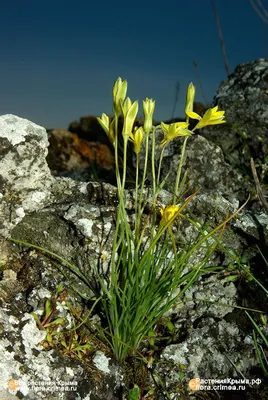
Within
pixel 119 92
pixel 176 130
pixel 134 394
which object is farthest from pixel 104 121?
pixel 134 394

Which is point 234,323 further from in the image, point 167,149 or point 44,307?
point 167,149

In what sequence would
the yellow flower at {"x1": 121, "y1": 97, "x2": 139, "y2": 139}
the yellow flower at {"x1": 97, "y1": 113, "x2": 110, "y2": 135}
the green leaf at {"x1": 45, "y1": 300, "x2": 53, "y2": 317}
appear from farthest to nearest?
the green leaf at {"x1": 45, "y1": 300, "x2": 53, "y2": 317} < the yellow flower at {"x1": 97, "y1": 113, "x2": 110, "y2": 135} < the yellow flower at {"x1": 121, "y1": 97, "x2": 139, "y2": 139}

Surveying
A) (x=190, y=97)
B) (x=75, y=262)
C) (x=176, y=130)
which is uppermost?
(x=190, y=97)

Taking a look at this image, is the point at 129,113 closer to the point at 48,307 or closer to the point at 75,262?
the point at 75,262

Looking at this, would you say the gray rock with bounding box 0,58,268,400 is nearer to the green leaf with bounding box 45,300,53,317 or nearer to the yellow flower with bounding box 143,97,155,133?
the green leaf with bounding box 45,300,53,317

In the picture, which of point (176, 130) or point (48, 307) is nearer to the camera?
point (176, 130)

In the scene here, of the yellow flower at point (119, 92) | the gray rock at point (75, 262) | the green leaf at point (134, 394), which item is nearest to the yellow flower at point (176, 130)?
the yellow flower at point (119, 92)

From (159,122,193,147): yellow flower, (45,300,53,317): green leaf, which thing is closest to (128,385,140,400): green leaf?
(45,300,53,317): green leaf

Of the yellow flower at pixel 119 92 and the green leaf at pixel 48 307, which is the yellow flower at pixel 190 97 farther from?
the green leaf at pixel 48 307

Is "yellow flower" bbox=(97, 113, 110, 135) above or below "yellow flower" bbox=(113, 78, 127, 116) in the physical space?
below

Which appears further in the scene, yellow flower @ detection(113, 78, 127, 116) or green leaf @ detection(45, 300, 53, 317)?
green leaf @ detection(45, 300, 53, 317)

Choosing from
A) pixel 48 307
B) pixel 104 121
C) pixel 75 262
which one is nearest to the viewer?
pixel 104 121

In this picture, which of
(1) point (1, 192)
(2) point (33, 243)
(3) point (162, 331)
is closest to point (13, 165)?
(1) point (1, 192)
